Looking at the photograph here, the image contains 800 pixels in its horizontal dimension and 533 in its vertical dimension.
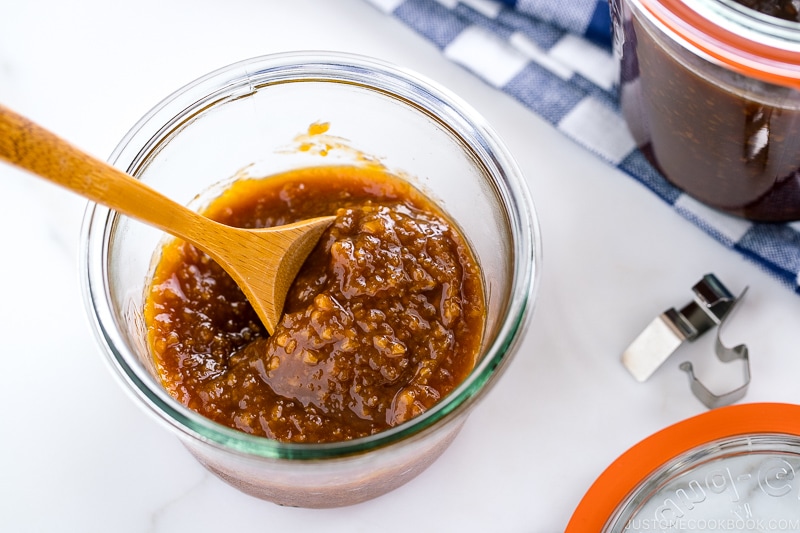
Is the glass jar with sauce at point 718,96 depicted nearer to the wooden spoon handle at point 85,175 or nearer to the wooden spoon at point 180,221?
the wooden spoon at point 180,221

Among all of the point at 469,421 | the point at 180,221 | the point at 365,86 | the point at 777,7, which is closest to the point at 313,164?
the point at 365,86

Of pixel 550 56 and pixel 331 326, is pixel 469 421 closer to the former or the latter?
pixel 331 326

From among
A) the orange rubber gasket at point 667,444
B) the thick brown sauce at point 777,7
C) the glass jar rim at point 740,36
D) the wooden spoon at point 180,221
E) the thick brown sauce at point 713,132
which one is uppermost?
the wooden spoon at point 180,221

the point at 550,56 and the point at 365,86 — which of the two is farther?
the point at 550,56

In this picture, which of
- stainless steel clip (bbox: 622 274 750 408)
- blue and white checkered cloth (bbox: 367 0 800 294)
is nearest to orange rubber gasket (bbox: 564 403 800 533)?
stainless steel clip (bbox: 622 274 750 408)

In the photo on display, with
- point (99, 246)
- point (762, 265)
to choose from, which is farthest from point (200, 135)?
point (762, 265)

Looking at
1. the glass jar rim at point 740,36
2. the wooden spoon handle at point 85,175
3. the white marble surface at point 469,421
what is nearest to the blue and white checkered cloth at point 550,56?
the white marble surface at point 469,421
